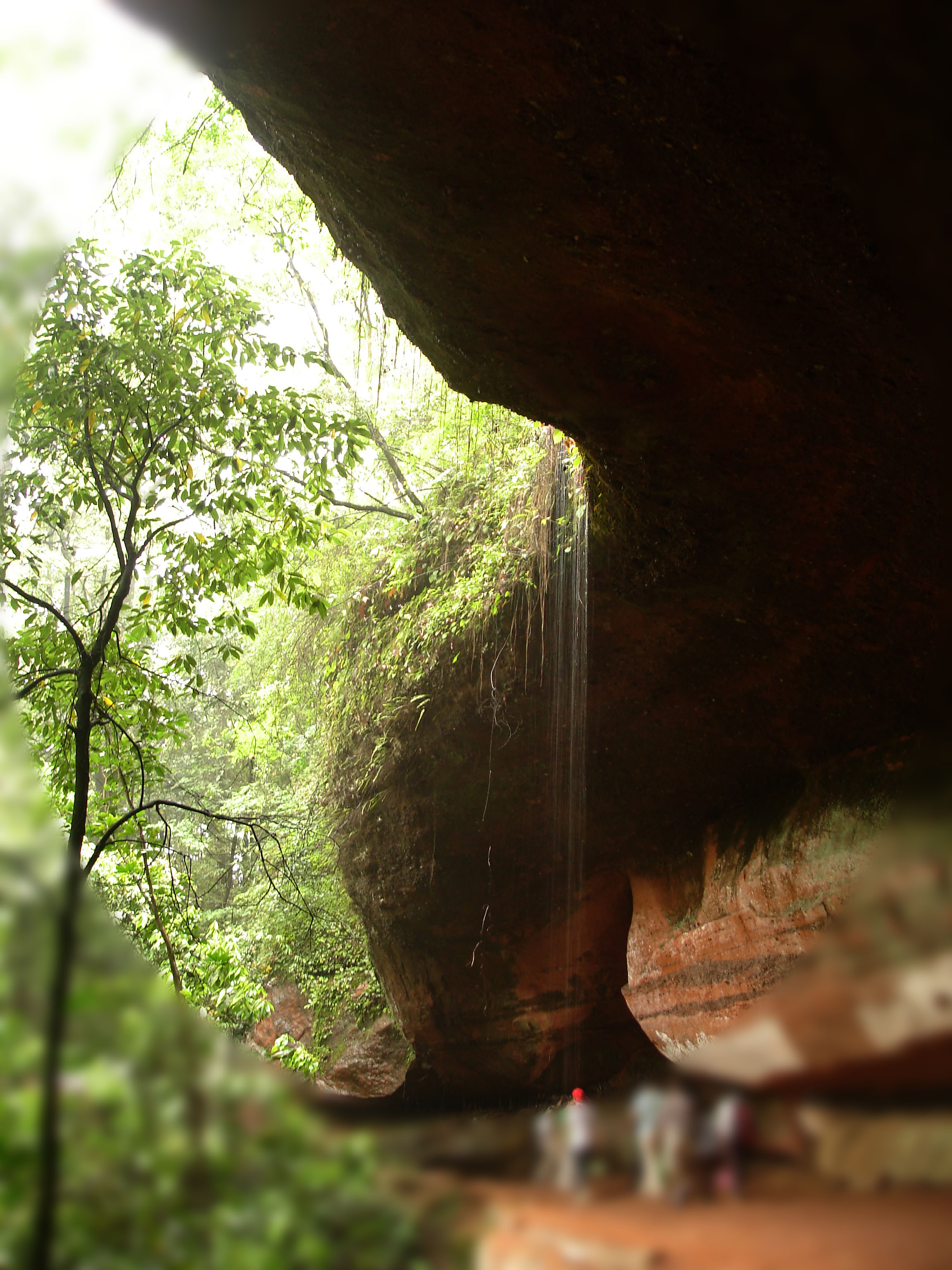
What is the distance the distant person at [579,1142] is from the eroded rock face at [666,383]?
0.86 m

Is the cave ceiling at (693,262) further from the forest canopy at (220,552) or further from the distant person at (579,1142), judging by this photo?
the forest canopy at (220,552)

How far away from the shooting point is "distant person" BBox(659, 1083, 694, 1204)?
0.81 m

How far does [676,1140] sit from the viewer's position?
849mm

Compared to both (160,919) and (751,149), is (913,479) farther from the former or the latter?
(160,919)

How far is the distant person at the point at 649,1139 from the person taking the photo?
0.82 m

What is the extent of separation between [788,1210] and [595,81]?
11.3ft

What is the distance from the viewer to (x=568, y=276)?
13.3 feet

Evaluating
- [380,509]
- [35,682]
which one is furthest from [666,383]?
[380,509]

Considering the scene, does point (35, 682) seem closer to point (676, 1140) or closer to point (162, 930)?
point (162, 930)

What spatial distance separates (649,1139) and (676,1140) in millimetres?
32

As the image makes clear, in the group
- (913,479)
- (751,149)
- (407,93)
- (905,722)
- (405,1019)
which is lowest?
(405,1019)

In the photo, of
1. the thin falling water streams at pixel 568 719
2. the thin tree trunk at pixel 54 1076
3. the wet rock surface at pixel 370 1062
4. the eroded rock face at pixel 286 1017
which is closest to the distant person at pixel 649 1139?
the thin tree trunk at pixel 54 1076

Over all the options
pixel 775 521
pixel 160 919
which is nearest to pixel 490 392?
pixel 775 521

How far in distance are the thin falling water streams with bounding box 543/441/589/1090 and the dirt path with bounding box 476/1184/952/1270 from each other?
19.5 feet
